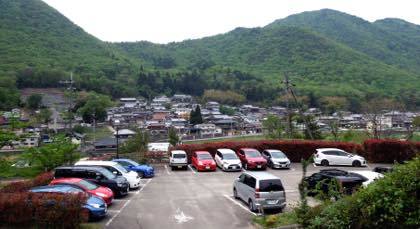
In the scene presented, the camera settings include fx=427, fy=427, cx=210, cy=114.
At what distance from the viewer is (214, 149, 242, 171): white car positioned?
27986mm

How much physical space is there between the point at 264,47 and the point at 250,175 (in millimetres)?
156364

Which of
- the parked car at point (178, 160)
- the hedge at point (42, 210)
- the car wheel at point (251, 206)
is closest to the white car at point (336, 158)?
the parked car at point (178, 160)

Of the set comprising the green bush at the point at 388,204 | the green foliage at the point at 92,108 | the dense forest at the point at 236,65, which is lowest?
the green foliage at the point at 92,108

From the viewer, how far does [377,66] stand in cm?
14462

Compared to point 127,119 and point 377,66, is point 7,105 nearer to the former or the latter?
point 127,119

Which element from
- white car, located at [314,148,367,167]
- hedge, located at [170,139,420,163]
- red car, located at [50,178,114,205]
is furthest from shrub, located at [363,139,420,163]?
red car, located at [50,178,114,205]

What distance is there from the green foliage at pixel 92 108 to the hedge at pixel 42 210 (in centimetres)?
7961

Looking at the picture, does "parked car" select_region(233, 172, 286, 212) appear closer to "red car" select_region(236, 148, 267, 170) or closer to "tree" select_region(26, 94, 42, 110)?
"red car" select_region(236, 148, 267, 170)

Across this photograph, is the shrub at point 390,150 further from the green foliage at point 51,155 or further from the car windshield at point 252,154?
the green foliage at point 51,155

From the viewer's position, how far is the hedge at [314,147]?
32.4 m

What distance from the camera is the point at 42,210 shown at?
1351 centimetres

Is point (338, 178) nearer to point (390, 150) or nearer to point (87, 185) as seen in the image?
point (87, 185)

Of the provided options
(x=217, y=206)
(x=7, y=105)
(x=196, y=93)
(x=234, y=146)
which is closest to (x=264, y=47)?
(x=196, y=93)

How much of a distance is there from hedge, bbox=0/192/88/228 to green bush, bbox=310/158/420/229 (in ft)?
25.4
